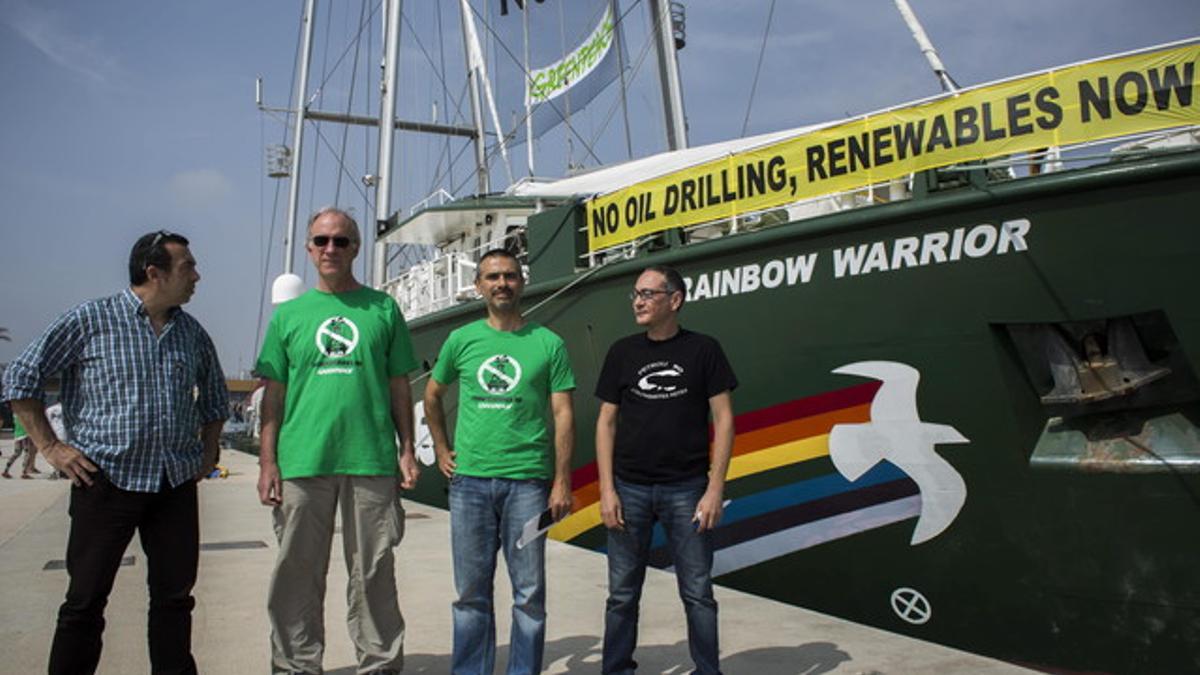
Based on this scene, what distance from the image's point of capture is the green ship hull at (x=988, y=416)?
4648 millimetres

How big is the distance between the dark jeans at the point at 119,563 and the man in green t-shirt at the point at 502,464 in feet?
2.79

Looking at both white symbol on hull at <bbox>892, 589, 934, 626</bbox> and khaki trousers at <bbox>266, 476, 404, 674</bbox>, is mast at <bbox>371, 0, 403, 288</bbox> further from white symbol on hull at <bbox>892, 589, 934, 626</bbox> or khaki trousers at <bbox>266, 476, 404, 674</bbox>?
khaki trousers at <bbox>266, 476, 404, 674</bbox>

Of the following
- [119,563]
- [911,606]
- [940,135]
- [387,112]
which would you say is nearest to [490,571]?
[119,563]

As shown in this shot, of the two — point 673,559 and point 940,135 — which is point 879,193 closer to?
point 940,135

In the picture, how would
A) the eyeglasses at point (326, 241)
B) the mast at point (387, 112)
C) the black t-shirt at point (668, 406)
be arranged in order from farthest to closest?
1. the mast at point (387, 112)
2. the black t-shirt at point (668, 406)
3. the eyeglasses at point (326, 241)

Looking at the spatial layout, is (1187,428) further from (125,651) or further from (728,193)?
(125,651)

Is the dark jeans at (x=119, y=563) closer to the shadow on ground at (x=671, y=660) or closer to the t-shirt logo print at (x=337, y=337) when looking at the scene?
the t-shirt logo print at (x=337, y=337)

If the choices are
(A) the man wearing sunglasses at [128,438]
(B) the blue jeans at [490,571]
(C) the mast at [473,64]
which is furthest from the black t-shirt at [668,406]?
(C) the mast at [473,64]

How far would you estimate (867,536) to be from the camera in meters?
5.45

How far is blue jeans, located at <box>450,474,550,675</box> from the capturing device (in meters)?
3.31

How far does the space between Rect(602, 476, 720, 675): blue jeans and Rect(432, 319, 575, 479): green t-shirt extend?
350mm

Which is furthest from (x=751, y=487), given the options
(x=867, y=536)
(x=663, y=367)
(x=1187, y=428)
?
(x=663, y=367)

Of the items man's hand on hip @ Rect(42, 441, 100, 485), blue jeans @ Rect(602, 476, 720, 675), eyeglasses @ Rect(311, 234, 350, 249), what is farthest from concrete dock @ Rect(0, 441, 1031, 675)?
eyeglasses @ Rect(311, 234, 350, 249)

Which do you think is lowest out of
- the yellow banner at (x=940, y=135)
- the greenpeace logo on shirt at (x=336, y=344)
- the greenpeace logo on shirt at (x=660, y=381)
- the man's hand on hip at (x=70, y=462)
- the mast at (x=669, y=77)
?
the man's hand on hip at (x=70, y=462)
